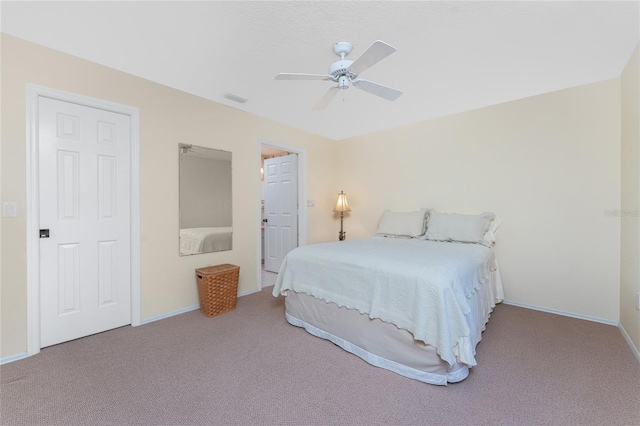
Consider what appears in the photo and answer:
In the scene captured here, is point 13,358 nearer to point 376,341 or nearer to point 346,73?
point 376,341

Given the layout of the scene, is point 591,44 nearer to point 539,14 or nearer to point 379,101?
point 539,14

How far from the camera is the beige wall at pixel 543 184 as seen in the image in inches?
104

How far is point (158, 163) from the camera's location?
2742 millimetres

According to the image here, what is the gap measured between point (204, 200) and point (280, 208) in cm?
165

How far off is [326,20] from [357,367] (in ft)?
7.54

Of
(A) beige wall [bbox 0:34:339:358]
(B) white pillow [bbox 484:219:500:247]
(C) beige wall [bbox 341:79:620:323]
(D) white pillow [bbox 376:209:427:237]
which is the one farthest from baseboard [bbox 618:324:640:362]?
(A) beige wall [bbox 0:34:339:358]

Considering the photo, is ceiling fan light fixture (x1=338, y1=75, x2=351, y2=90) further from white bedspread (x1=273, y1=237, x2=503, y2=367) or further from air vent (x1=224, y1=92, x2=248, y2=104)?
Answer: air vent (x1=224, y1=92, x2=248, y2=104)

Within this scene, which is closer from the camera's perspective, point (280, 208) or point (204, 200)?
point (204, 200)

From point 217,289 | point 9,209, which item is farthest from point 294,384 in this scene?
point 9,209

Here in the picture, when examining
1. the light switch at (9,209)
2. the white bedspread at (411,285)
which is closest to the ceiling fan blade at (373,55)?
the white bedspread at (411,285)

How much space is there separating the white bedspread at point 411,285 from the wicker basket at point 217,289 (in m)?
0.60

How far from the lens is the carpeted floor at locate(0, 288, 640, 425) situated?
1.45 meters

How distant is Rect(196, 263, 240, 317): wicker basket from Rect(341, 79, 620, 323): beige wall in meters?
2.57

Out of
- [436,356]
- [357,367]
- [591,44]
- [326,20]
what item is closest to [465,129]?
[591,44]
